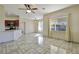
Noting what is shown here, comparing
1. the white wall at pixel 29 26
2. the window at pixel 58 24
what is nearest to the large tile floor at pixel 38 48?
the window at pixel 58 24

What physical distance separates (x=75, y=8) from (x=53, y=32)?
170 inches

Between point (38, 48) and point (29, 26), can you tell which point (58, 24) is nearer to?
point (38, 48)

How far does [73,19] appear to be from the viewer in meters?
8.71

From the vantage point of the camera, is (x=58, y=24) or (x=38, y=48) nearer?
(x=38, y=48)

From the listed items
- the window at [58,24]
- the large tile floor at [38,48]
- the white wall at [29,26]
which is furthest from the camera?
the white wall at [29,26]

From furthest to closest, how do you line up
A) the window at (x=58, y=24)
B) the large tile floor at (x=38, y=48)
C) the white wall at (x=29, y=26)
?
1. the white wall at (x=29, y=26)
2. the window at (x=58, y=24)
3. the large tile floor at (x=38, y=48)

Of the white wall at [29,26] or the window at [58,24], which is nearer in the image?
the window at [58,24]

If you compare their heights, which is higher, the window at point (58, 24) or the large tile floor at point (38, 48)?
the window at point (58, 24)

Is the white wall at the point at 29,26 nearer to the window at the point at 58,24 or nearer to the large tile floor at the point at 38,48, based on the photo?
the window at the point at 58,24

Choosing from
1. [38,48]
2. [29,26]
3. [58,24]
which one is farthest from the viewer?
[29,26]

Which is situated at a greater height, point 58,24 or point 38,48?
point 58,24

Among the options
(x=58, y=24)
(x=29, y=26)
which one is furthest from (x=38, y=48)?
(x=29, y=26)
